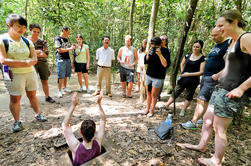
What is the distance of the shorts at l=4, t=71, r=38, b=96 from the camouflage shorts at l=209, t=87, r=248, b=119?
11.1ft

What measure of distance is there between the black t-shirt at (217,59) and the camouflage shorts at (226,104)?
1.14m

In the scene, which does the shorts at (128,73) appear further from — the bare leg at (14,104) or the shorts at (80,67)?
the bare leg at (14,104)

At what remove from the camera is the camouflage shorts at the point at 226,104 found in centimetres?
166

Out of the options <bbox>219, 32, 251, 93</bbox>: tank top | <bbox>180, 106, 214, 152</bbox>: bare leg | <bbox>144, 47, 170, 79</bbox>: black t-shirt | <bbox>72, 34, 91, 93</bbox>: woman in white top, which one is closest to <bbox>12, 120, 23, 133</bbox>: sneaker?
<bbox>72, 34, 91, 93</bbox>: woman in white top

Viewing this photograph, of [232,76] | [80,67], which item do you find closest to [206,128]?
[232,76]

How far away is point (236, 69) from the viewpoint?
5.38 feet

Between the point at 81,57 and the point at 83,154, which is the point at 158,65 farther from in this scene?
the point at 81,57

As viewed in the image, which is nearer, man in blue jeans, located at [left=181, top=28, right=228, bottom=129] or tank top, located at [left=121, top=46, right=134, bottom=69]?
man in blue jeans, located at [left=181, top=28, right=228, bottom=129]

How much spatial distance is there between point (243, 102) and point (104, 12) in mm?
10166

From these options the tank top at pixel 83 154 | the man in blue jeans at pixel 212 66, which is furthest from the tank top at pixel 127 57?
the tank top at pixel 83 154

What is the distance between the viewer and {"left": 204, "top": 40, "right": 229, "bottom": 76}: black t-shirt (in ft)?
8.67

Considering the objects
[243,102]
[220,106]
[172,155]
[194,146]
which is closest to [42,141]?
[172,155]

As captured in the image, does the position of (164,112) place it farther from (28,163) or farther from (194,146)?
(28,163)

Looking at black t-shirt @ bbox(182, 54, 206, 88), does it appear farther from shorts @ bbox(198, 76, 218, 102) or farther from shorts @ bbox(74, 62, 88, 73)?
shorts @ bbox(74, 62, 88, 73)
